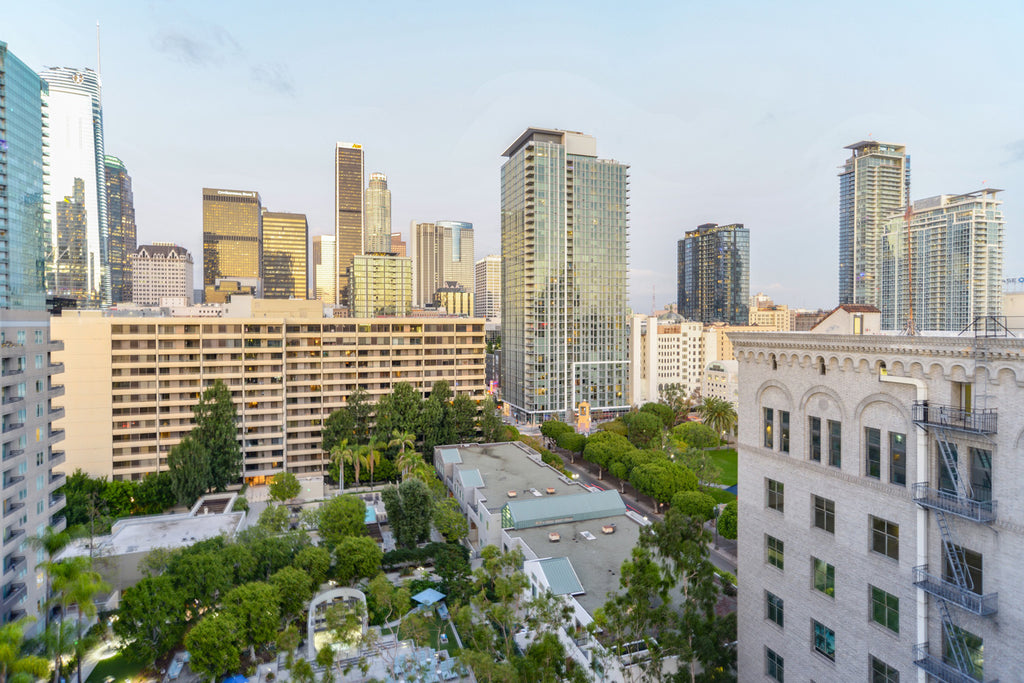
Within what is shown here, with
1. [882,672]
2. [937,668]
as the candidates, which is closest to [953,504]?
[937,668]

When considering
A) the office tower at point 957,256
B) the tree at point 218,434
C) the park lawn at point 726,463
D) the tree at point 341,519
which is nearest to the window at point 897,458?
the tree at point 341,519

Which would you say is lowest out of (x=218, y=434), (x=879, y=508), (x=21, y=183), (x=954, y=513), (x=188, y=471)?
(x=188, y=471)

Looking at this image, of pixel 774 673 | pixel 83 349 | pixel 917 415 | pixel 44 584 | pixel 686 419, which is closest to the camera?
pixel 917 415

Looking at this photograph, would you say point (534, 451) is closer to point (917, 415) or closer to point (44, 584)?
point (44, 584)

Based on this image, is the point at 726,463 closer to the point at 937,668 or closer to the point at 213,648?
the point at 937,668

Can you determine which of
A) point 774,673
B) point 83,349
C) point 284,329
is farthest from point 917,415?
point 83,349

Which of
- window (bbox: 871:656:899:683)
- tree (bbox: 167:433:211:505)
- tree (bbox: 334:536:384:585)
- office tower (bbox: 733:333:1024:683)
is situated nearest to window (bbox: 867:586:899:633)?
office tower (bbox: 733:333:1024:683)

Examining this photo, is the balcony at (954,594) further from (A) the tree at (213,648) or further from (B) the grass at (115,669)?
(B) the grass at (115,669)
